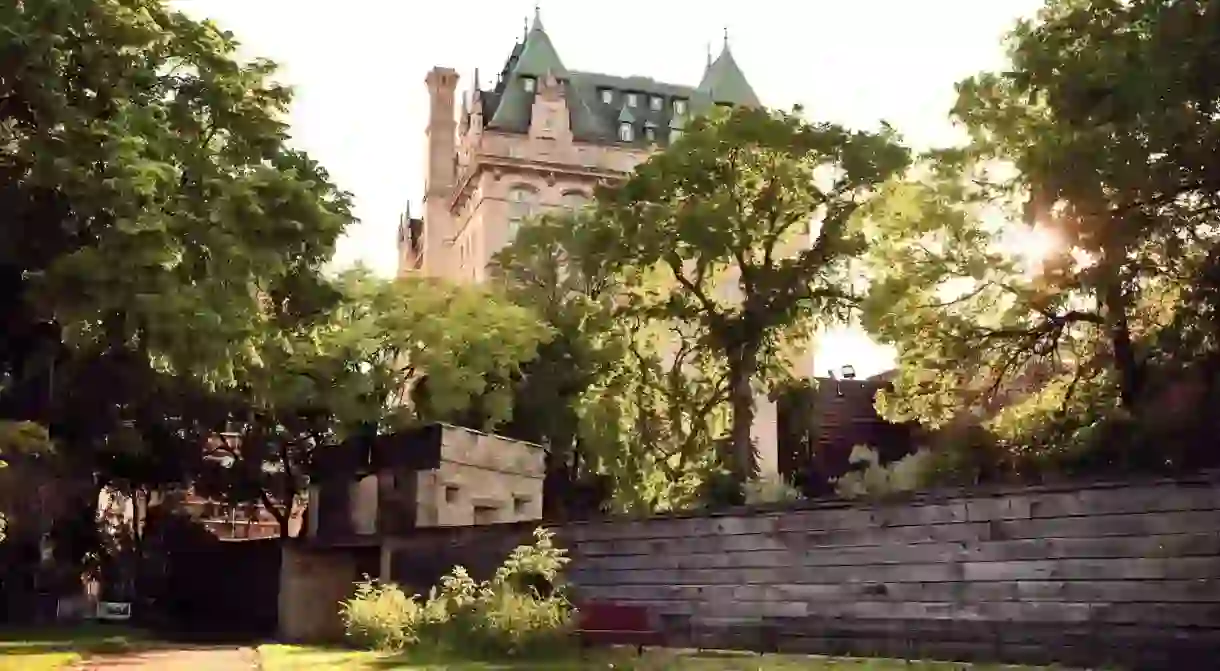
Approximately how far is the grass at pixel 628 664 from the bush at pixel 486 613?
3.01 ft

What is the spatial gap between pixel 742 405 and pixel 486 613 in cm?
1752

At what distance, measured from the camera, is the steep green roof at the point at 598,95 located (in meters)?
77.7

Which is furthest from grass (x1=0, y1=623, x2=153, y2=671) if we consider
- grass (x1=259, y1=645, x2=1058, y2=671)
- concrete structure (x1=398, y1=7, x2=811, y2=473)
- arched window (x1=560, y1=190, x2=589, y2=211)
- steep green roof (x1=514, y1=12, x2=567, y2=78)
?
steep green roof (x1=514, y1=12, x2=567, y2=78)

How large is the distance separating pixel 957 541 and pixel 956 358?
9.89m

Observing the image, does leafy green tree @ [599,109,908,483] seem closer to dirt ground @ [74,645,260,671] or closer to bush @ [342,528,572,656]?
bush @ [342,528,572,656]

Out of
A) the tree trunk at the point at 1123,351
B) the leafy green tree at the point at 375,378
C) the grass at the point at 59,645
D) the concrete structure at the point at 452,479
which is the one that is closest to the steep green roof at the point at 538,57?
the leafy green tree at the point at 375,378

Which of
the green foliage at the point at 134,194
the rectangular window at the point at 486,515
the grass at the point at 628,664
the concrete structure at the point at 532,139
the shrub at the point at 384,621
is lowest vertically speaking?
the grass at the point at 628,664

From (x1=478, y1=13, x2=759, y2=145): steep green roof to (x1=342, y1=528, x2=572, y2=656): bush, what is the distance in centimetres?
5414

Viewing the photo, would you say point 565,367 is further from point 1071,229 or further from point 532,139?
point 532,139

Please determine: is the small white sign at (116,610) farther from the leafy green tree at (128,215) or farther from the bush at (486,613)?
the bush at (486,613)

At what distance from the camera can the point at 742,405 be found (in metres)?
37.1

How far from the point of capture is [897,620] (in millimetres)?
19219

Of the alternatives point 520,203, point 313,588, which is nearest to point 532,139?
point 520,203

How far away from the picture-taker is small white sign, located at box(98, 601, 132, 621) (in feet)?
146
